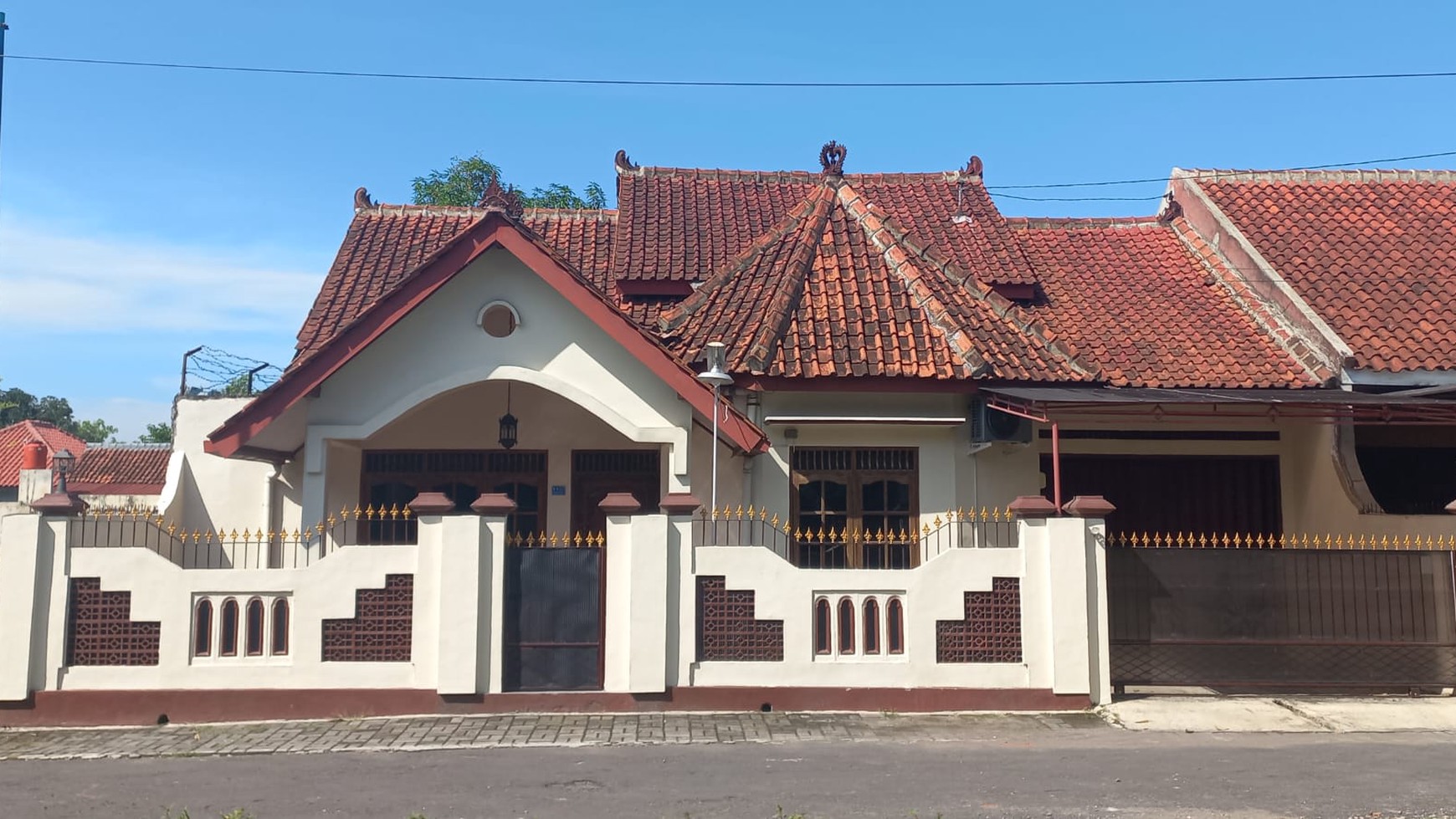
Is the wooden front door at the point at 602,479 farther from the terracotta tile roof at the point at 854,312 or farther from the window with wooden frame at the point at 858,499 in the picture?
→ the window with wooden frame at the point at 858,499

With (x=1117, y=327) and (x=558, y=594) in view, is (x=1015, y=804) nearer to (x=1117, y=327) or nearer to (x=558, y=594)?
(x=558, y=594)

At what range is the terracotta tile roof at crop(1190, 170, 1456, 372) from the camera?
542 inches

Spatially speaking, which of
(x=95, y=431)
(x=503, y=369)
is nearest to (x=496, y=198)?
(x=503, y=369)

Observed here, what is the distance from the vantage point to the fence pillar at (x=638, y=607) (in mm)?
9422

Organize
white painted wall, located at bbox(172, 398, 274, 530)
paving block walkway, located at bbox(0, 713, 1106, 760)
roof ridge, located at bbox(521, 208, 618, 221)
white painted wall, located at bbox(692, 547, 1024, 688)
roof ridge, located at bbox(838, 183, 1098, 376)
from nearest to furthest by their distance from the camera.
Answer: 1. paving block walkway, located at bbox(0, 713, 1106, 760)
2. white painted wall, located at bbox(692, 547, 1024, 688)
3. roof ridge, located at bbox(838, 183, 1098, 376)
4. white painted wall, located at bbox(172, 398, 274, 530)
5. roof ridge, located at bbox(521, 208, 618, 221)

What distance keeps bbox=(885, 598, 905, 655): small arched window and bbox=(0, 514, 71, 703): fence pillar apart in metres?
6.74

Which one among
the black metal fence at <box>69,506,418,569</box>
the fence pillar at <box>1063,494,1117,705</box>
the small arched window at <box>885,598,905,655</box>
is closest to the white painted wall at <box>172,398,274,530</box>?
the black metal fence at <box>69,506,418,569</box>

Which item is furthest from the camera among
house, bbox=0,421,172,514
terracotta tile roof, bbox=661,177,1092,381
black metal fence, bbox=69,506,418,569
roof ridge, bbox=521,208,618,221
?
house, bbox=0,421,172,514

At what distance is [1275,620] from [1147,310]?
5.95 metres

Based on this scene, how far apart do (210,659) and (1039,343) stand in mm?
8880

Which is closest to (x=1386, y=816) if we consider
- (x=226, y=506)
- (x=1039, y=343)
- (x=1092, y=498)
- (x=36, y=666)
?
(x=1092, y=498)

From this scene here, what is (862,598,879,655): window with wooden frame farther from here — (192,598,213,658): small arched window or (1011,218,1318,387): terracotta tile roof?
(192,598,213,658): small arched window

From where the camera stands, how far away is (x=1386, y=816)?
21.6 feet

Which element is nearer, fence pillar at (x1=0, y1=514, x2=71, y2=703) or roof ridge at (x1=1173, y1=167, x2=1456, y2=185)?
fence pillar at (x1=0, y1=514, x2=71, y2=703)
